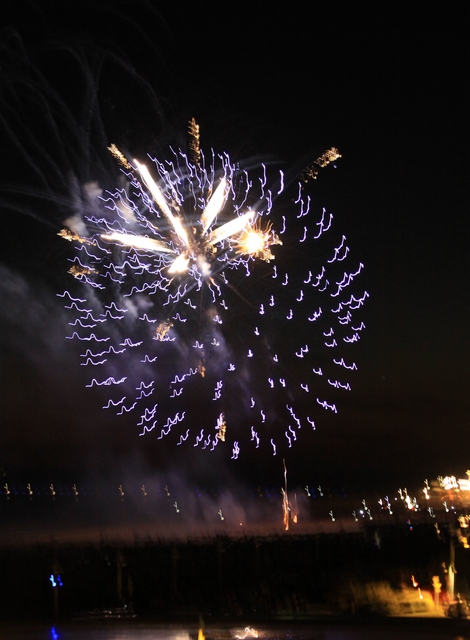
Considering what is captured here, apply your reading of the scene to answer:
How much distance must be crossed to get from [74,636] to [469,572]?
12980 mm

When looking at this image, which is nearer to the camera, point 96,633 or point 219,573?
point 96,633

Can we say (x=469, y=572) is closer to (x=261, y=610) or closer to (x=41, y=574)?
(x=261, y=610)

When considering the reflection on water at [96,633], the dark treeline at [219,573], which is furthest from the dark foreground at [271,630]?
the dark treeline at [219,573]

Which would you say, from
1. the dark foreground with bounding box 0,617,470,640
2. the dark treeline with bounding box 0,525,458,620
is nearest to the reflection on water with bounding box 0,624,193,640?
the dark foreground with bounding box 0,617,470,640

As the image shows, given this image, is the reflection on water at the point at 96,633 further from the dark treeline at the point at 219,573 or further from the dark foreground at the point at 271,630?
the dark treeline at the point at 219,573

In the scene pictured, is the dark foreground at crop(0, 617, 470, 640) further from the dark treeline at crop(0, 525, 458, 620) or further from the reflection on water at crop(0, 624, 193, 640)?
the dark treeline at crop(0, 525, 458, 620)

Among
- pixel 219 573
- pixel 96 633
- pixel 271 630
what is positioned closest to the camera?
pixel 271 630

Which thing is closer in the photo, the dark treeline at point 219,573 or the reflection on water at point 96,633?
the reflection on water at point 96,633

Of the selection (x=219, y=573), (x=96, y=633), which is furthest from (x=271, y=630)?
(x=219, y=573)

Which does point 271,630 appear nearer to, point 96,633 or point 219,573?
point 96,633

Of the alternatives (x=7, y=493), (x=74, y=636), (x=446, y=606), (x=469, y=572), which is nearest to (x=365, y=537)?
(x=469, y=572)

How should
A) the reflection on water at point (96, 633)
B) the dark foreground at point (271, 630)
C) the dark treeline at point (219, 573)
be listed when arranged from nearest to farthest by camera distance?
the dark foreground at point (271, 630)
the reflection on water at point (96, 633)
the dark treeline at point (219, 573)

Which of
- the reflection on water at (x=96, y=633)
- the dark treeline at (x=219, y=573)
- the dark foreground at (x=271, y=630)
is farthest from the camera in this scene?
the dark treeline at (x=219, y=573)

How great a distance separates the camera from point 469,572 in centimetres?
2219
